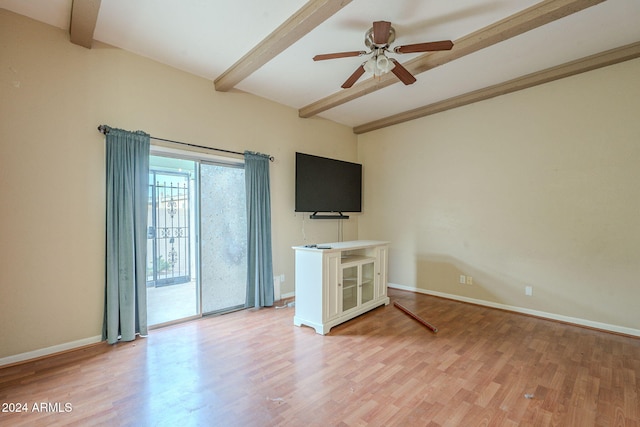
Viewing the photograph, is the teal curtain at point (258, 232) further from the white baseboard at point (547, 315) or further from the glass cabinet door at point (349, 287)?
the white baseboard at point (547, 315)

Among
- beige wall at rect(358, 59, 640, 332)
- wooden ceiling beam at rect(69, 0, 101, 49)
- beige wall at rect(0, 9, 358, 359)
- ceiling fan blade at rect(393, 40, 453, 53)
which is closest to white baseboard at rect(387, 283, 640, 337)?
beige wall at rect(358, 59, 640, 332)

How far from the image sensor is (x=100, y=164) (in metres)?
2.83

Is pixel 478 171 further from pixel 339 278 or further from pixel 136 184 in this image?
pixel 136 184

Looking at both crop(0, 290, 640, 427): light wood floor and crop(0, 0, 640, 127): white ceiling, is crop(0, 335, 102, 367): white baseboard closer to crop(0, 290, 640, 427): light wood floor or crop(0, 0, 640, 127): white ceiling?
crop(0, 290, 640, 427): light wood floor

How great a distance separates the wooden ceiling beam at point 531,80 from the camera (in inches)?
117

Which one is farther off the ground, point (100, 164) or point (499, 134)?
point (499, 134)

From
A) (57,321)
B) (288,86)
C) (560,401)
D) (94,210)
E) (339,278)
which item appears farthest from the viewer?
(288,86)

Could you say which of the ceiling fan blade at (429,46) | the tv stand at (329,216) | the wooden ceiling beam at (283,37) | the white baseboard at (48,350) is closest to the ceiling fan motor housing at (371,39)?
the ceiling fan blade at (429,46)

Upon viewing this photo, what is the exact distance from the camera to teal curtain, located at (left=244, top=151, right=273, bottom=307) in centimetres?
391

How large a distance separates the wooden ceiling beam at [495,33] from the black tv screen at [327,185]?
4.37 feet

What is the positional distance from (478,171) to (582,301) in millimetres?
1977

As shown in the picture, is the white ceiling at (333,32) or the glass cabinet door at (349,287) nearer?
the white ceiling at (333,32)

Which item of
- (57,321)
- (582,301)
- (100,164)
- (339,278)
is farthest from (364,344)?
(100,164)

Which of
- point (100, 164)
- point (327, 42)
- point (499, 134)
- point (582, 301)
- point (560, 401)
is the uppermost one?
point (327, 42)
